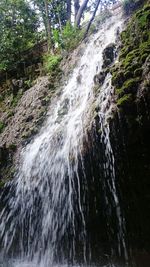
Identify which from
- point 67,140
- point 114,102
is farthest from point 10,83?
point 114,102

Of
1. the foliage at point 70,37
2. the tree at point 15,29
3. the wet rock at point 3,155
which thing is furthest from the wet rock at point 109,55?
the tree at point 15,29

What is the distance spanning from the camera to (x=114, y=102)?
543cm

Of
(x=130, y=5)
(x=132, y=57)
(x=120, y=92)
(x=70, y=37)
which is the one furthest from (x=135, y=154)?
(x=70, y=37)

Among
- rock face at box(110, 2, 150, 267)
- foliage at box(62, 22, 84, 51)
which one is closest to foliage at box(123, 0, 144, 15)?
foliage at box(62, 22, 84, 51)

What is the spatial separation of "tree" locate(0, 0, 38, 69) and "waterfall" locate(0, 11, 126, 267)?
21.5ft

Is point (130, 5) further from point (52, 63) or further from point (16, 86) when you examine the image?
point (16, 86)

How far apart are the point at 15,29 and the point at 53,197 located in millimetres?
10537

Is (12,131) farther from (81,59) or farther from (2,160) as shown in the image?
(81,59)

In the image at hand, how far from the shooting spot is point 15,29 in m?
14.4

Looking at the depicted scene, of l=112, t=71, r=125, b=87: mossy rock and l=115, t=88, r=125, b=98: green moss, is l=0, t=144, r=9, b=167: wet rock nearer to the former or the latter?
l=112, t=71, r=125, b=87: mossy rock

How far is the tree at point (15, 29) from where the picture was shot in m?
13.3

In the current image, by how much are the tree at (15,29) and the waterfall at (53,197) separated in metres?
6.56

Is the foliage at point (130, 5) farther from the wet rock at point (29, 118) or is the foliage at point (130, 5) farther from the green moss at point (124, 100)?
the green moss at point (124, 100)

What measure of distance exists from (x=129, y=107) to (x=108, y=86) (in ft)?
4.09
